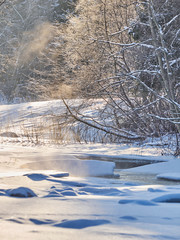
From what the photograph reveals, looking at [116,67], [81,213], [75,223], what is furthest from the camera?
[116,67]

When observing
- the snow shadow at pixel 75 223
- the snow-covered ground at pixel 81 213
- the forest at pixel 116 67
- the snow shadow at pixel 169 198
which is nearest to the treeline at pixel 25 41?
the forest at pixel 116 67

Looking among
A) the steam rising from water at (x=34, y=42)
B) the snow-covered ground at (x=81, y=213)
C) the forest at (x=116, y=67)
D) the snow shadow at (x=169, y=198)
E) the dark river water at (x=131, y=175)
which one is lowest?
the dark river water at (x=131, y=175)

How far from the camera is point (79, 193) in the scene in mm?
2424

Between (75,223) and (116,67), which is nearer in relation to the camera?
(75,223)

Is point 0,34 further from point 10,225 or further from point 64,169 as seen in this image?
point 10,225

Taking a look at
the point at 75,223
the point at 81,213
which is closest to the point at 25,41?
the point at 81,213

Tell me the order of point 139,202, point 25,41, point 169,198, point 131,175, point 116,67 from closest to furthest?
point 139,202 → point 169,198 → point 131,175 → point 116,67 → point 25,41

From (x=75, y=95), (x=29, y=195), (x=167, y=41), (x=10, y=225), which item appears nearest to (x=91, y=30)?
(x=75, y=95)

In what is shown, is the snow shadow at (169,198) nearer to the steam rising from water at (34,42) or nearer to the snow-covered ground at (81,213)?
the snow-covered ground at (81,213)

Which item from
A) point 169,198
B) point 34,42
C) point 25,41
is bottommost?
point 169,198

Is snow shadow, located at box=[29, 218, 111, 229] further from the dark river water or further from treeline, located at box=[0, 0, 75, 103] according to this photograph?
treeline, located at box=[0, 0, 75, 103]

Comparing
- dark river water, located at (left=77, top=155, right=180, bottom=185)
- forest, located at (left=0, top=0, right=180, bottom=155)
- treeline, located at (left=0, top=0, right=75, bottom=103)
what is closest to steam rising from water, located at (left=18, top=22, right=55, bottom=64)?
treeline, located at (left=0, top=0, right=75, bottom=103)

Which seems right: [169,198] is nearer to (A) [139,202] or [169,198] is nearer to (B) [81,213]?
(A) [139,202]

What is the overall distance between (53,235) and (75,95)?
776 centimetres
